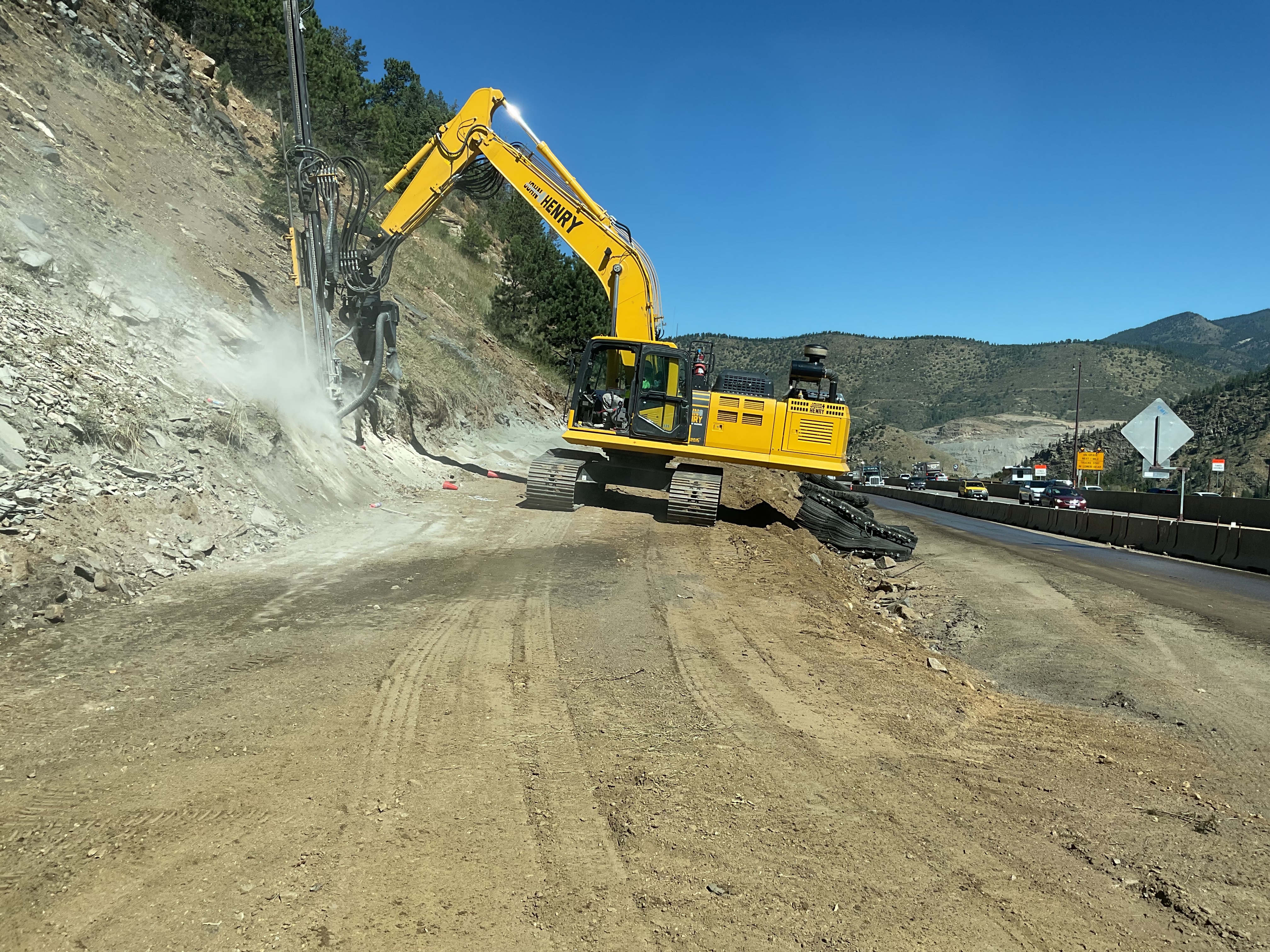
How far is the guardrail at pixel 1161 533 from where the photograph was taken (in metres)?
16.3

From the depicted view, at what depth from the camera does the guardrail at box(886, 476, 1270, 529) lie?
27.1m

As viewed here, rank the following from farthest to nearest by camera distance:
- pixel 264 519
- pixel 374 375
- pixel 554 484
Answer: pixel 374 375 → pixel 554 484 → pixel 264 519

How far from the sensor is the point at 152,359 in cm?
1184

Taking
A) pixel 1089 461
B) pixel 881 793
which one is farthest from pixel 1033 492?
pixel 881 793

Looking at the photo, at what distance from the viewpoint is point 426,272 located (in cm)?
3250

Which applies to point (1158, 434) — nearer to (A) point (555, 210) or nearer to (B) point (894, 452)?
(A) point (555, 210)

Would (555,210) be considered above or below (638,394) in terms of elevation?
above

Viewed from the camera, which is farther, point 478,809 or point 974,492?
point 974,492

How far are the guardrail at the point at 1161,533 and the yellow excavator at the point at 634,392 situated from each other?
8.65 metres

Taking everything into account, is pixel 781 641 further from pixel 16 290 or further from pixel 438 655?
pixel 16 290

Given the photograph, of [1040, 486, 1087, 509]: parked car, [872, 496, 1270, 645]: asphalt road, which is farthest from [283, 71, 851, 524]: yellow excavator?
[1040, 486, 1087, 509]: parked car

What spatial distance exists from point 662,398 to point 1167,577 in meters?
8.94

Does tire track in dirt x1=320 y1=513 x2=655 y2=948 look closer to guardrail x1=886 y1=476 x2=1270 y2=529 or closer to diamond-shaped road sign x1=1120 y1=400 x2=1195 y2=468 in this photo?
diamond-shaped road sign x1=1120 y1=400 x2=1195 y2=468

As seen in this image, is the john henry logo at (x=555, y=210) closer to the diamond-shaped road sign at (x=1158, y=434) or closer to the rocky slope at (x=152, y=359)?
the rocky slope at (x=152, y=359)
